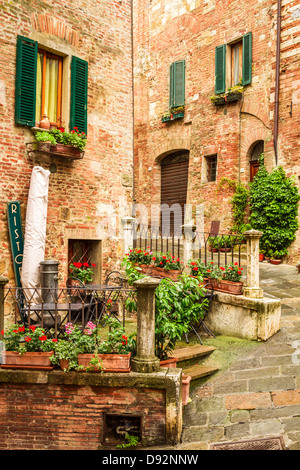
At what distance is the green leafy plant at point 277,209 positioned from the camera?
10.4m

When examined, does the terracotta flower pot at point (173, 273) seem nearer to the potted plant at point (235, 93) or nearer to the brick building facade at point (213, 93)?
the brick building facade at point (213, 93)

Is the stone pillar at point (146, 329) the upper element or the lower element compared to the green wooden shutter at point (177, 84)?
lower

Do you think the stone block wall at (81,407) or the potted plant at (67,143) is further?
the potted plant at (67,143)

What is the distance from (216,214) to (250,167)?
1712 mm

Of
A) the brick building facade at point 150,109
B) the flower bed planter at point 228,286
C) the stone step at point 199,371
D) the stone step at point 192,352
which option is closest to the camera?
the stone step at point 199,371

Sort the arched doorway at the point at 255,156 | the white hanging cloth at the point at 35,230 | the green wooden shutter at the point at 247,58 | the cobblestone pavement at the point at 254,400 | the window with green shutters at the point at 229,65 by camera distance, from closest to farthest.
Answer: the cobblestone pavement at the point at 254,400 → the white hanging cloth at the point at 35,230 → the green wooden shutter at the point at 247,58 → the arched doorway at the point at 255,156 → the window with green shutters at the point at 229,65

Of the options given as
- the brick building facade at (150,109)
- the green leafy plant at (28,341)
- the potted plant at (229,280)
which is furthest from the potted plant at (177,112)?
the green leafy plant at (28,341)

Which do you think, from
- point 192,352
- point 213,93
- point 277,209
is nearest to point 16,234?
point 192,352

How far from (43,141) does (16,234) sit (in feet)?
5.33

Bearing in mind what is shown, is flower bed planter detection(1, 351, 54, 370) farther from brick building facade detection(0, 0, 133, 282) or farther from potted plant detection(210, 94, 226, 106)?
potted plant detection(210, 94, 226, 106)

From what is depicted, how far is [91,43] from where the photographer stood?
8023 millimetres

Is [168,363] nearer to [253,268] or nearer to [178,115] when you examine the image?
[253,268]

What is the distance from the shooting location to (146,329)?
448 cm

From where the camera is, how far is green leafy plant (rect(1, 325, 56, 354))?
4551 mm
